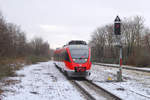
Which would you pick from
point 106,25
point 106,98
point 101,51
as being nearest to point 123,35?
point 106,25

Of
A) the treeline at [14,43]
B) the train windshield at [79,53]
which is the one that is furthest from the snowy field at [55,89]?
the treeline at [14,43]

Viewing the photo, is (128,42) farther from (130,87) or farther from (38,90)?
(38,90)

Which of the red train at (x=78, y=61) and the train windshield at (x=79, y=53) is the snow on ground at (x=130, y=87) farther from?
the train windshield at (x=79, y=53)

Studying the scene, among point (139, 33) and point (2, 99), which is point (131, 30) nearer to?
point (139, 33)

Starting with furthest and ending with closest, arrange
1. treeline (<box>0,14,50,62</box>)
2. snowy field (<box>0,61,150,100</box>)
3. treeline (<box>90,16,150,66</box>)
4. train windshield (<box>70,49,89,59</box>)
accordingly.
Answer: treeline (<box>90,16,150,66</box>), treeline (<box>0,14,50,62</box>), train windshield (<box>70,49,89,59</box>), snowy field (<box>0,61,150,100</box>)

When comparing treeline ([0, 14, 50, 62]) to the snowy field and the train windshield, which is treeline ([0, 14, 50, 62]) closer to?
the snowy field

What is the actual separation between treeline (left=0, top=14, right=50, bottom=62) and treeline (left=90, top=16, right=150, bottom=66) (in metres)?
10.7

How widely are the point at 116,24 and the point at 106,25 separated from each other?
1689 inches

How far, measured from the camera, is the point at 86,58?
50.0 feet

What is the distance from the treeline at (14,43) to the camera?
1771 centimetres

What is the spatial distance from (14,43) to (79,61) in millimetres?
19589

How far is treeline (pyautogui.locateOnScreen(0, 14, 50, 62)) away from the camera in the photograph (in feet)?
58.1

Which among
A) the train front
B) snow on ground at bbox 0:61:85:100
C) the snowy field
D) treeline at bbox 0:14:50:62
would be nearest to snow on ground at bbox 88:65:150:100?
the snowy field

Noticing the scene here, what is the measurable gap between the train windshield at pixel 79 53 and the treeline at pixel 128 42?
337 inches
